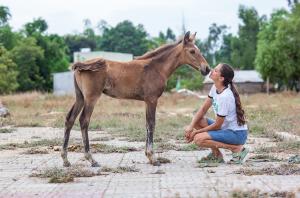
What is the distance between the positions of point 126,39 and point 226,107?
3461 inches

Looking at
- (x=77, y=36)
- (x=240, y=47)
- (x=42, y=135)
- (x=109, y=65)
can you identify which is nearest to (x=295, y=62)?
(x=240, y=47)

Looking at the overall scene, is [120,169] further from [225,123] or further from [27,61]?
[27,61]

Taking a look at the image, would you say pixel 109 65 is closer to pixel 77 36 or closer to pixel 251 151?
pixel 251 151

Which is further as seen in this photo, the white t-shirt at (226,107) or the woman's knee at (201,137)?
the woman's knee at (201,137)

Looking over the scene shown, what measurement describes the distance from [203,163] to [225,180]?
1.97 meters

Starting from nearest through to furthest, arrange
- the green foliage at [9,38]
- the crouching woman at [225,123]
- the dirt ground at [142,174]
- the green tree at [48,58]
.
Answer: the dirt ground at [142,174] < the crouching woman at [225,123] < the green foliage at [9,38] < the green tree at [48,58]

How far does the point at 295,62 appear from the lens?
194 feet

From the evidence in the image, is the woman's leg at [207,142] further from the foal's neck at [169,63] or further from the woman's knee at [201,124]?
the foal's neck at [169,63]

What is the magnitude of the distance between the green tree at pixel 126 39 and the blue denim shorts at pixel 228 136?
84.1m

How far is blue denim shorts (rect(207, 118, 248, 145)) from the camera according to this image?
9727mm

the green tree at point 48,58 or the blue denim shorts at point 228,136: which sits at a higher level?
the blue denim shorts at point 228,136

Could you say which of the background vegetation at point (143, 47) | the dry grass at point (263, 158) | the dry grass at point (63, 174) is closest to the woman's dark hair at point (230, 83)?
the dry grass at point (263, 158)

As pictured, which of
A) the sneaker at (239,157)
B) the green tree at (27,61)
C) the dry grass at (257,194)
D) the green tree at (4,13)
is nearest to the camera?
the dry grass at (257,194)

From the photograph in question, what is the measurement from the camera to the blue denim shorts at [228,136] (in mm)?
9727
